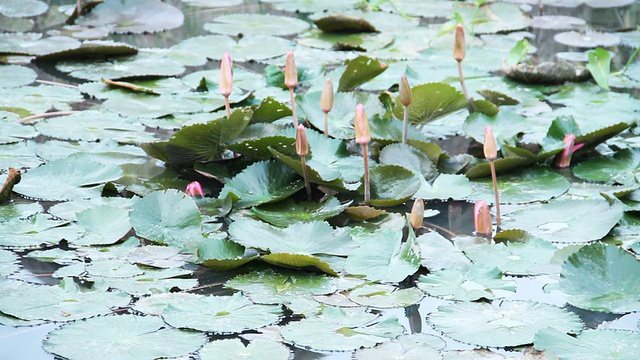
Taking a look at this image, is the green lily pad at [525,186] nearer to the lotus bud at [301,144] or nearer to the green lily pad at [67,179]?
the lotus bud at [301,144]

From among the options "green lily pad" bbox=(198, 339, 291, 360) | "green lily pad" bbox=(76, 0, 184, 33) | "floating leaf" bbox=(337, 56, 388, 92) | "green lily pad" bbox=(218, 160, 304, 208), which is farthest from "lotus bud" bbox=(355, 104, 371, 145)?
"green lily pad" bbox=(76, 0, 184, 33)

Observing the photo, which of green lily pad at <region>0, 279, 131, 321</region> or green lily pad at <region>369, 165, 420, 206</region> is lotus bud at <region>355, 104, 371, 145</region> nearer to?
green lily pad at <region>369, 165, 420, 206</region>

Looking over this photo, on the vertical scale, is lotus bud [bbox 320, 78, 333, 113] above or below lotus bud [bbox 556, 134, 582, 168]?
above

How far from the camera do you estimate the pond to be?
1519mm

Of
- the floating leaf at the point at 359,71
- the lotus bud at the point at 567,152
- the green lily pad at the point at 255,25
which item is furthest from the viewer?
the green lily pad at the point at 255,25

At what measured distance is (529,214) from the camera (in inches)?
81.2

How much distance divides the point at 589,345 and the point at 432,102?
1138mm

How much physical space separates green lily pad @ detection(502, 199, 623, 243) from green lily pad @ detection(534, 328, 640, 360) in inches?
17.3

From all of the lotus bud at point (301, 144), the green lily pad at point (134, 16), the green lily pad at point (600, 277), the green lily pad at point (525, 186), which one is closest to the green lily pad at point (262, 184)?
the lotus bud at point (301, 144)

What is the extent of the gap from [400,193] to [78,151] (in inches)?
36.0

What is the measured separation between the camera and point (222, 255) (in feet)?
5.79

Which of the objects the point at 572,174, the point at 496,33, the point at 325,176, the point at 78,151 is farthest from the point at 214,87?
the point at 496,33

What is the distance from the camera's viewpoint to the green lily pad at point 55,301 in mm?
1539

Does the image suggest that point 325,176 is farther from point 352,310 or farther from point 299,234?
point 352,310
